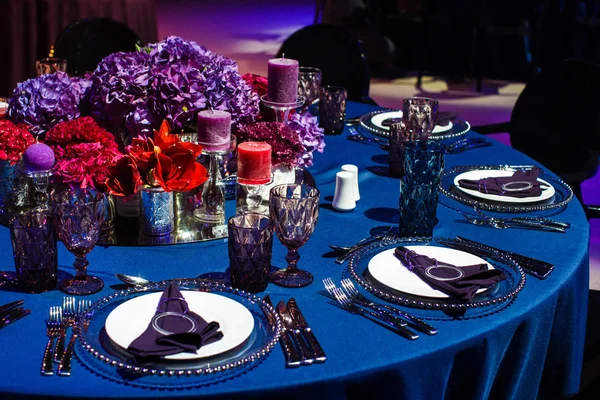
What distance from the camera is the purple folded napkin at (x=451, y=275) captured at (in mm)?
1408

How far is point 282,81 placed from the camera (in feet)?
6.47

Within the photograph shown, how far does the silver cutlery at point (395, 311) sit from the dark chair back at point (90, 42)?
2109mm

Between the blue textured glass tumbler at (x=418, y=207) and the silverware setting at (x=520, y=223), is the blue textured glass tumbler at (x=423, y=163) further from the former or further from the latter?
the silverware setting at (x=520, y=223)

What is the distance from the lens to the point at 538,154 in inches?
123

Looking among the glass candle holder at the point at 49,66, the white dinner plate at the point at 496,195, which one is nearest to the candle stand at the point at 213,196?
the white dinner plate at the point at 496,195

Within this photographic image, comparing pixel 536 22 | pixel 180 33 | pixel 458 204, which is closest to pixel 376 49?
pixel 536 22

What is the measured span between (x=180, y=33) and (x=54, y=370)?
8015 millimetres

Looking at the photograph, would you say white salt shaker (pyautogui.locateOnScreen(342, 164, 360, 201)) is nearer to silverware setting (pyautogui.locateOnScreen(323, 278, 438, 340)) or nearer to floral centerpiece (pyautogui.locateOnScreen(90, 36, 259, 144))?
floral centerpiece (pyautogui.locateOnScreen(90, 36, 259, 144))

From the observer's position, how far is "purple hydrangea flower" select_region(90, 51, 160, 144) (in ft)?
5.69

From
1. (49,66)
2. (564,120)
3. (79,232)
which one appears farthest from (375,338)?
(564,120)

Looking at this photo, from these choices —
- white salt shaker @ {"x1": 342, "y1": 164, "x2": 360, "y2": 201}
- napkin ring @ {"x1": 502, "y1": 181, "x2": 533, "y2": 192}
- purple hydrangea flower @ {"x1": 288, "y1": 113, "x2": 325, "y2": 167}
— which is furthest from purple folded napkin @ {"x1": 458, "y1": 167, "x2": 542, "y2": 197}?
purple hydrangea flower @ {"x1": 288, "y1": 113, "x2": 325, "y2": 167}

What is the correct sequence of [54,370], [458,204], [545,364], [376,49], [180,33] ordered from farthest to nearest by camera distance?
[180,33] < [376,49] < [458,204] < [545,364] < [54,370]

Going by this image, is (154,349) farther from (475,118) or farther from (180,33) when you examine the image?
(180,33)

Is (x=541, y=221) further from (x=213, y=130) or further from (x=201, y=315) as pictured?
(x=201, y=315)
